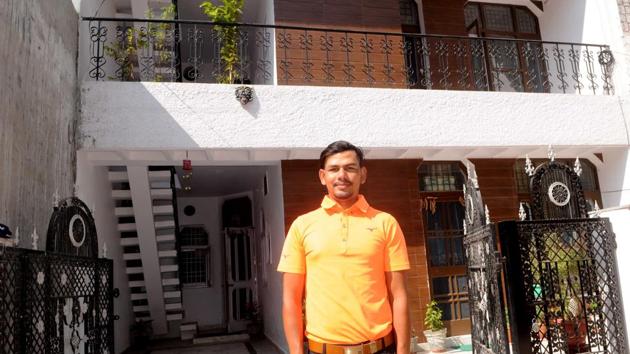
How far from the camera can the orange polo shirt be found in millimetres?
2174

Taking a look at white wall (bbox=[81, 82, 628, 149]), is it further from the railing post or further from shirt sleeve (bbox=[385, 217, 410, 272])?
shirt sleeve (bbox=[385, 217, 410, 272])

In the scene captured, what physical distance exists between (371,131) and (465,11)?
4.00m

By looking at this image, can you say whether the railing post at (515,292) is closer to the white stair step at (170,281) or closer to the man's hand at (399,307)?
the man's hand at (399,307)

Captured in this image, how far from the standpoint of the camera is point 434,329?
6.64 metres

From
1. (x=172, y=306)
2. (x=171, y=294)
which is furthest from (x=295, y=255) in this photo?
(x=172, y=306)

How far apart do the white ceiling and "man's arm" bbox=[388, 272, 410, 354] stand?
608 cm

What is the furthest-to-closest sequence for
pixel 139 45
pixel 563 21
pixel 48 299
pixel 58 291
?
1. pixel 563 21
2. pixel 139 45
3. pixel 58 291
4. pixel 48 299

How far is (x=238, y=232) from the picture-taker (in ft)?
36.0

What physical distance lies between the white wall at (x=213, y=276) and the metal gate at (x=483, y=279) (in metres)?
7.52

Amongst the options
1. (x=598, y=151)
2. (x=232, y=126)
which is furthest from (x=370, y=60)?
(x=598, y=151)

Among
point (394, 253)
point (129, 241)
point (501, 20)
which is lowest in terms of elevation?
point (394, 253)

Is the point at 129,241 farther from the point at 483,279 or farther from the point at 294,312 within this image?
the point at 294,312

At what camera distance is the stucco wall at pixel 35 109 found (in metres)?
3.59

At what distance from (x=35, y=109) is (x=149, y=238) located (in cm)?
359
